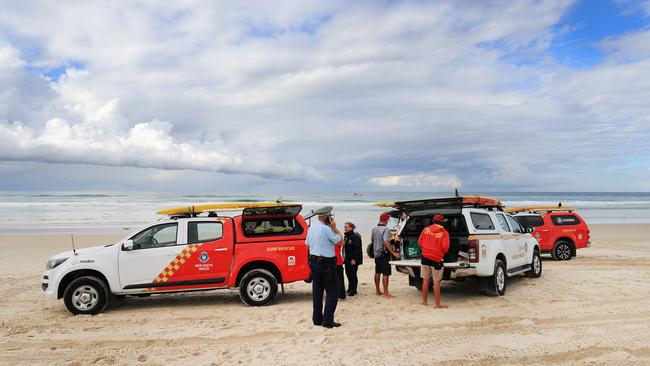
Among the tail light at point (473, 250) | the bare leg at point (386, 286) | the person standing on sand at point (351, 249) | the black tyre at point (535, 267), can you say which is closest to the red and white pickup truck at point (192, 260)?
the person standing on sand at point (351, 249)

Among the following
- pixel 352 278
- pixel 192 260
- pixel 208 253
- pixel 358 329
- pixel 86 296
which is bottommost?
pixel 358 329

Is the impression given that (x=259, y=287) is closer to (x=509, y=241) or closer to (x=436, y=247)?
(x=436, y=247)

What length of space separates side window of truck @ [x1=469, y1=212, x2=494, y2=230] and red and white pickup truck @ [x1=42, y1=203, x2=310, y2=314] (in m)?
3.20

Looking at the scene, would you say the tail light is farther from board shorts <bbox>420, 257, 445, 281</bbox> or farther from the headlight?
the headlight

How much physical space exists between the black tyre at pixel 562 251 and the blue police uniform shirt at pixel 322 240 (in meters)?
10.7

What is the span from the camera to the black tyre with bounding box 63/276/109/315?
834 centimetres

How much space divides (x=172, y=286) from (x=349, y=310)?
313cm

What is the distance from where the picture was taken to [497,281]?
30.9 ft

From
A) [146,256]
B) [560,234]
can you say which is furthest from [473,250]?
[560,234]

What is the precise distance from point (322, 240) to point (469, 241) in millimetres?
Result: 3097

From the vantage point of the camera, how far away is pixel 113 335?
7.14 meters

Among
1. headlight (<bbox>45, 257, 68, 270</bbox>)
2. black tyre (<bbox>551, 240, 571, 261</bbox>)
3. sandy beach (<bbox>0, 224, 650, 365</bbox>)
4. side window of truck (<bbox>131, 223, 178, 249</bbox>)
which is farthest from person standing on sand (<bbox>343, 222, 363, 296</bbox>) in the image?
black tyre (<bbox>551, 240, 571, 261</bbox>)

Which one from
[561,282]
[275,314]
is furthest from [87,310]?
[561,282]

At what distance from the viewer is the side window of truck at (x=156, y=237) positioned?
28.7 ft
